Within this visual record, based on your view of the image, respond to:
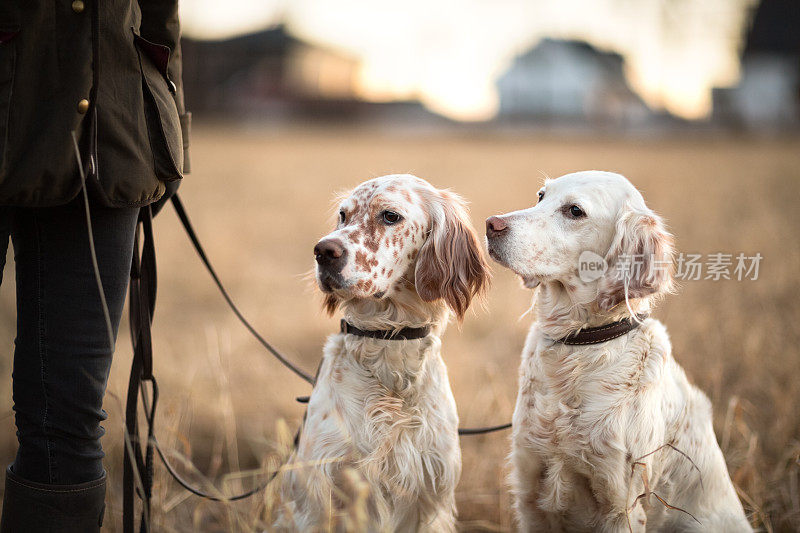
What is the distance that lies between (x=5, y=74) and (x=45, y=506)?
3.68 feet

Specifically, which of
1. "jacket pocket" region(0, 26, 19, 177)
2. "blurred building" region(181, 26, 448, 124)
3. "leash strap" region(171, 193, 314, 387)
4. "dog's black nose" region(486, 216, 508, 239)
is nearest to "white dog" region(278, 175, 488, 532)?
"dog's black nose" region(486, 216, 508, 239)

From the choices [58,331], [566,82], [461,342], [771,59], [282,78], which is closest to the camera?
[58,331]

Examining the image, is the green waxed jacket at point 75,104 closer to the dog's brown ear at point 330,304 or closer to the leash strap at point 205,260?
the leash strap at point 205,260

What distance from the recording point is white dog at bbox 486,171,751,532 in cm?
203

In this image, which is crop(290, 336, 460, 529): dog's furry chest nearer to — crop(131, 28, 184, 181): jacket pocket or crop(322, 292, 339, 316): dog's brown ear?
crop(322, 292, 339, 316): dog's brown ear

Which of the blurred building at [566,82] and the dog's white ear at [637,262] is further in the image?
the blurred building at [566,82]

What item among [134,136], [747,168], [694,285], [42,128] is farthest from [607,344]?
[747,168]

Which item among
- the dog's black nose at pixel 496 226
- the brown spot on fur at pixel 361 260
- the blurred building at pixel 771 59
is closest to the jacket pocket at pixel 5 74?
the brown spot on fur at pixel 361 260

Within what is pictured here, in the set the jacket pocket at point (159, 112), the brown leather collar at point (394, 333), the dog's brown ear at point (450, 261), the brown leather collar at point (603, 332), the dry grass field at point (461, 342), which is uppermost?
the jacket pocket at point (159, 112)

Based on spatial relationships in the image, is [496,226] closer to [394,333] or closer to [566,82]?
[394,333]

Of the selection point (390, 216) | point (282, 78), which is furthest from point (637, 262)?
point (282, 78)

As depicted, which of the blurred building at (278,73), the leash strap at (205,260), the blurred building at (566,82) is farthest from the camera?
the blurred building at (566,82)

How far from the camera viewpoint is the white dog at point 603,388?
6.66ft

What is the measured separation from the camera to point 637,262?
2.11 meters
